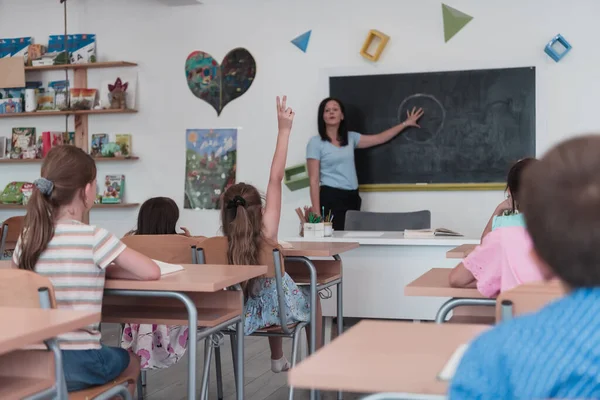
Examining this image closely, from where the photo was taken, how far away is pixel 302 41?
637cm

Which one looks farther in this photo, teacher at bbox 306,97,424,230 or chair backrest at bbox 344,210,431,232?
teacher at bbox 306,97,424,230

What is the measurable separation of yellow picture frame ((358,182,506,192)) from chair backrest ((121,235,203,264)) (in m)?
3.17

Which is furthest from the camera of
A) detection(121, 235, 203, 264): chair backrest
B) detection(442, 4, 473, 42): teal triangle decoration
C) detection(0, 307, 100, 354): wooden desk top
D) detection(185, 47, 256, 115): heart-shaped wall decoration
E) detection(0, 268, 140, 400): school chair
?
detection(185, 47, 256, 115): heart-shaped wall decoration

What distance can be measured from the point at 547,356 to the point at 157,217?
107 inches

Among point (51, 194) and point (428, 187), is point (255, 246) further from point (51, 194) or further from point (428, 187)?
point (428, 187)

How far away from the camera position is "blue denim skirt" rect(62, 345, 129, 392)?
2184 mm

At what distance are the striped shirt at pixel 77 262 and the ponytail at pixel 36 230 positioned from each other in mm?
18

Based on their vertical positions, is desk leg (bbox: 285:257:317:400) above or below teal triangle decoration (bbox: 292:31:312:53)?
below

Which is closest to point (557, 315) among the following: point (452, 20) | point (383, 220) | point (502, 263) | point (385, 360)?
point (385, 360)

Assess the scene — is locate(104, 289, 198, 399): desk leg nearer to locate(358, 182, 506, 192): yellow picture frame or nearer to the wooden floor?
the wooden floor

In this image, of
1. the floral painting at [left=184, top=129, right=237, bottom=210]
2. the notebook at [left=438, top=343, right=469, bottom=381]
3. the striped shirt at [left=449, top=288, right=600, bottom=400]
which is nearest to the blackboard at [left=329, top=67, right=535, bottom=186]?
the floral painting at [left=184, top=129, right=237, bottom=210]

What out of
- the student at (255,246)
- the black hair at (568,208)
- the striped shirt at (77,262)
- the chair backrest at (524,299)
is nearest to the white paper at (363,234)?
the student at (255,246)

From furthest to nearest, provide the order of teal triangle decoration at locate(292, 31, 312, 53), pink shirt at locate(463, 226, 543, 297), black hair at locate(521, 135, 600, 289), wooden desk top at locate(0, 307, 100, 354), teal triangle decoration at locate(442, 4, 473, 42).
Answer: teal triangle decoration at locate(292, 31, 312, 53)
teal triangle decoration at locate(442, 4, 473, 42)
pink shirt at locate(463, 226, 543, 297)
wooden desk top at locate(0, 307, 100, 354)
black hair at locate(521, 135, 600, 289)

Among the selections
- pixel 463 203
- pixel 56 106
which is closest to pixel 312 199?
pixel 463 203
